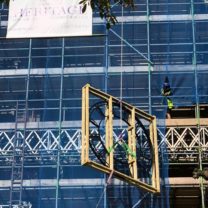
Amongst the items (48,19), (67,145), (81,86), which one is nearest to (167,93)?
(81,86)

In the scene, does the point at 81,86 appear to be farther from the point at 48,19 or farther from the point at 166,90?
the point at 166,90

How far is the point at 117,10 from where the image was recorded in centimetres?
1505

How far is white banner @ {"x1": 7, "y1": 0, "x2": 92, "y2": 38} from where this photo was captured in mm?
14445

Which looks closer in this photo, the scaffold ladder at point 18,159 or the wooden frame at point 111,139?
the wooden frame at point 111,139

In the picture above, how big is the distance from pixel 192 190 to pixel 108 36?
12.0ft

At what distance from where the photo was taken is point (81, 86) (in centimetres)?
1417

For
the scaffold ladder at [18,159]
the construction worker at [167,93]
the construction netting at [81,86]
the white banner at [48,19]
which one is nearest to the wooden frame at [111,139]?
the construction netting at [81,86]

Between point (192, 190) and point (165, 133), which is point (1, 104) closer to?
point (165, 133)

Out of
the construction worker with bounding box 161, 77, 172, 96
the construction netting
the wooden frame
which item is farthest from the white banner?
the wooden frame

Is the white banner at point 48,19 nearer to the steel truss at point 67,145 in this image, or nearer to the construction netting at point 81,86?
the construction netting at point 81,86

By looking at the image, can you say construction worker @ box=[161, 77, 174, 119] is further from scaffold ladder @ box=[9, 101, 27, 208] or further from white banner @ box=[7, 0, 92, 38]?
scaffold ladder @ box=[9, 101, 27, 208]

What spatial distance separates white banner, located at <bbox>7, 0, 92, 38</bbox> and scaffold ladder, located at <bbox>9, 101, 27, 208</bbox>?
1768mm

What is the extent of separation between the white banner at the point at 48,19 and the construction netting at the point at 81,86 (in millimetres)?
221

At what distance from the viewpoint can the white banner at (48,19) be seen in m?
14.4
